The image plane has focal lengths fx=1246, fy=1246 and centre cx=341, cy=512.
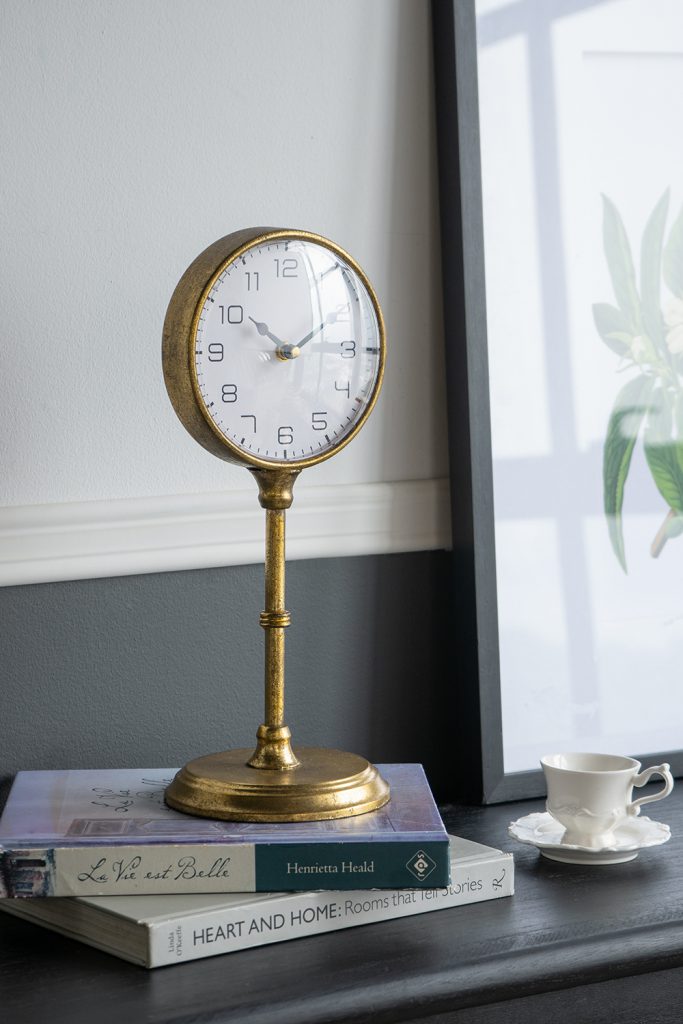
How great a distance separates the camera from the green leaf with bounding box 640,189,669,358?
4.69ft

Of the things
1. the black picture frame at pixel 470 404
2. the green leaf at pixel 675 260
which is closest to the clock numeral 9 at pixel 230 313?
the black picture frame at pixel 470 404

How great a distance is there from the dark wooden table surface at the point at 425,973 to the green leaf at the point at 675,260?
698 mm

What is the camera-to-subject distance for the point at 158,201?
1240 millimetres

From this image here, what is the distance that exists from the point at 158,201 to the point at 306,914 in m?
0.70

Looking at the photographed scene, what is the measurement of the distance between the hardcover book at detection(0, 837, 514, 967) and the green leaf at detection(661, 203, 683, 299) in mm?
739

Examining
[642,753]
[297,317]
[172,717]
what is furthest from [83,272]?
[642,753]

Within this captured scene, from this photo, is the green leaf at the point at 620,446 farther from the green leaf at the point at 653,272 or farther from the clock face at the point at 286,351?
the clock face at the point at 286,351

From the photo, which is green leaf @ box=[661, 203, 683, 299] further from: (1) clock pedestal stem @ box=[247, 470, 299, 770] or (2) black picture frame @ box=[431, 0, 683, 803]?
(1) clock pedestal stem @ box=[247, 470, 299, 770]

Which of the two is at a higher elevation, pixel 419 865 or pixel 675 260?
pixel 675 260

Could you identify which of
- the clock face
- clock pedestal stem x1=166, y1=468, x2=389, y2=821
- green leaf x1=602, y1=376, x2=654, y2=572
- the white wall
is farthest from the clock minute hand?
green leaf x1=602, y1=376, x2=654, y2=572

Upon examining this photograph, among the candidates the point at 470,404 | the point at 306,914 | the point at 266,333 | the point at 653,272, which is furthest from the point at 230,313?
the point at 653,272

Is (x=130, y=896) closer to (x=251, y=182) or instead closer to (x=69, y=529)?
(x=69, y=529)

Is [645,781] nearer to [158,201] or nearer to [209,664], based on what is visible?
[209,664]

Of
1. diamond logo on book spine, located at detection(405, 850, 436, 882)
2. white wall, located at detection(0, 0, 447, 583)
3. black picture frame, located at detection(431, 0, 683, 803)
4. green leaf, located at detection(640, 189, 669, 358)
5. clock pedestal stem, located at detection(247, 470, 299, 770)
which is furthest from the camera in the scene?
green leaf, located at detection(640, 189, 669, 358)
